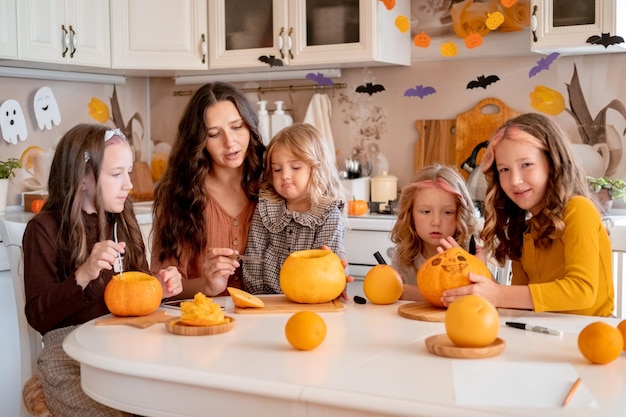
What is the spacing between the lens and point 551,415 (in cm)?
110

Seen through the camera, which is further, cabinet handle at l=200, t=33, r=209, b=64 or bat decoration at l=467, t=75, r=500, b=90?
cabinet handle at l=200, t=33, r=209, b=64

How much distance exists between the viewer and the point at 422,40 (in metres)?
3.73

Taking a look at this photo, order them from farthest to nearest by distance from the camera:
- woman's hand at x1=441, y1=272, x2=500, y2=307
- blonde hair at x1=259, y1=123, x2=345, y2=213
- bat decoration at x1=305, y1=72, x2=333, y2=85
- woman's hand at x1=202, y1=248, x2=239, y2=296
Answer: bat decoration at x1=305, y1=72, x2=333, y2=85 → blonde hair at x1=259, y1=123, x2=345, y2=213 → woman's hand at x1=202, y1=248, x2=239, y2=296 → woman's hand at x1=441, y1=272, x2=500, y2=307

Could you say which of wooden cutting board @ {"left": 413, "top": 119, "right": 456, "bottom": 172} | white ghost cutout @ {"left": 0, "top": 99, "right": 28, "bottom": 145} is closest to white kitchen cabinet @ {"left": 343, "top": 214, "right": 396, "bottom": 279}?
wooden cutting board @ {"left": 413, "top": 119, "right": 456, "bottom": 172}

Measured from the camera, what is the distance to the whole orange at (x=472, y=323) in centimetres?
138

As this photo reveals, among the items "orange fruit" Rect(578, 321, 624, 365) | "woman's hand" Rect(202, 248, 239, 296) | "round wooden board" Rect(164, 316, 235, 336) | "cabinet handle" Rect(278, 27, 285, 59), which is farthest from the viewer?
"cabinet handle" Rect(278, 27, 285, 59)

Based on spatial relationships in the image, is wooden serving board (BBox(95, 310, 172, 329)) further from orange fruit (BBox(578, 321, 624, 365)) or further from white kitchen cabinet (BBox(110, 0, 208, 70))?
white kitchen cabinet (BBox(110, 0, 208, 70))

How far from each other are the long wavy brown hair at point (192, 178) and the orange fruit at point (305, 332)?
3.24ft

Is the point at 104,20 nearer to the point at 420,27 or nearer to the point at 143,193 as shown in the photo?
the point at 143,193

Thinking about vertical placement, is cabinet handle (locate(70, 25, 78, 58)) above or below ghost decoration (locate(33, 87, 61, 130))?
above

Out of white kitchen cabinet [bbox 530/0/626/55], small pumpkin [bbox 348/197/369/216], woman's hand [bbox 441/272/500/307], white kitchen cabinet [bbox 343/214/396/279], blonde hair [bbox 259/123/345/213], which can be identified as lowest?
white kitchen cabinet [bbox 343/214/396/279]

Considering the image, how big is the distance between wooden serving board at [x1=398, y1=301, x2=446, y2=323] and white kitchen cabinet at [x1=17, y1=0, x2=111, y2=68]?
7.58 ft

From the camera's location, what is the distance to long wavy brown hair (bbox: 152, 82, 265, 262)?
2.38 metres

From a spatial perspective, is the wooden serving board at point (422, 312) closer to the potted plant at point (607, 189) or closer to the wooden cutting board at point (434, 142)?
the potted plant at point (607, 189)
